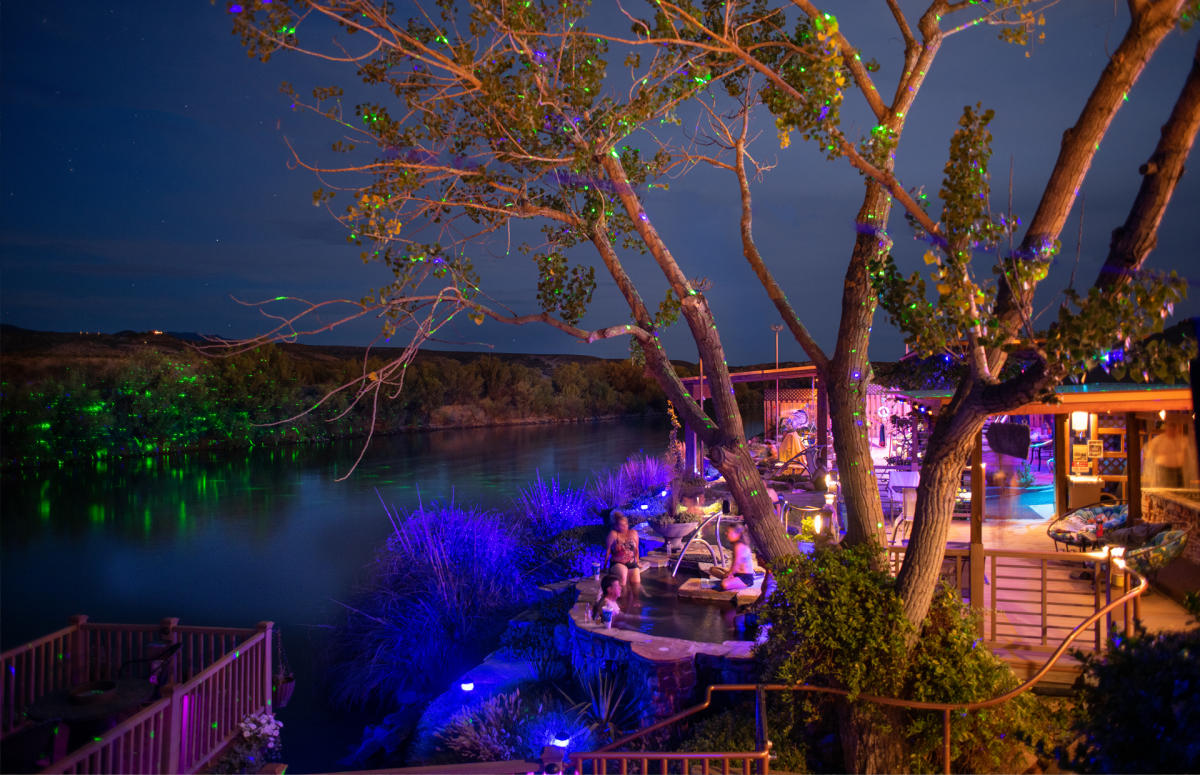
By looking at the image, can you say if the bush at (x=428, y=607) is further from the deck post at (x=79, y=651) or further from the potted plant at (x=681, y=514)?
the deck post at (x=79, y=651)

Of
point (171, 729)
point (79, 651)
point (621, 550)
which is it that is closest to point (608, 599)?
point (621, 550)

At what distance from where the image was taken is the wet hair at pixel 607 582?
7.01 meters

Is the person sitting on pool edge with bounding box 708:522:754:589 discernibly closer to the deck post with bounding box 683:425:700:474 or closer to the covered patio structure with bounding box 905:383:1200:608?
the covered patio structure with bounding box 905:383:1200:608

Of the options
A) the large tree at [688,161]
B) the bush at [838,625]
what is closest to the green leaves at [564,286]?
the large tree at [688,161]

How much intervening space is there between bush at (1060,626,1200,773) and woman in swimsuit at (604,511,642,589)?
4834mm

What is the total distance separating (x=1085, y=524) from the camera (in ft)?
26.3

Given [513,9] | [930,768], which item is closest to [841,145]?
[513,9]

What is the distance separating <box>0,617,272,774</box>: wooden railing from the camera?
548cm

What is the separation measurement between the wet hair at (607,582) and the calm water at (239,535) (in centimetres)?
425

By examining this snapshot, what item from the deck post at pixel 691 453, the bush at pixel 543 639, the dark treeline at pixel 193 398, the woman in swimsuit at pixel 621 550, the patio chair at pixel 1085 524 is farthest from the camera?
the dark treeline at pixel 193 398

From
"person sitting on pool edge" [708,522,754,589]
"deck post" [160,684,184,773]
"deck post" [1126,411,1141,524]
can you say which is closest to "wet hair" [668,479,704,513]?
"person sitting on pool edge" [708,522,754,589]

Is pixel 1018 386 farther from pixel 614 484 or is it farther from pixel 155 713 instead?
pixel 614 484

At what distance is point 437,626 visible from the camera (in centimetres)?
1074

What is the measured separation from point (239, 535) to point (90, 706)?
17.3m
